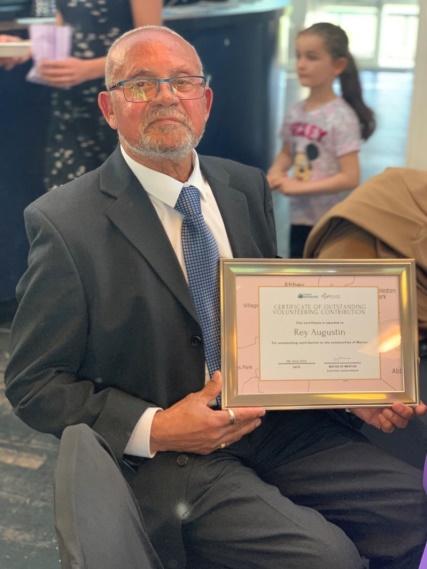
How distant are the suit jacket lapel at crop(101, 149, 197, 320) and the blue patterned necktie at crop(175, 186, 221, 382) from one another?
0.11 feet

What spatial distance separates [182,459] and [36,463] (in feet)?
3.78

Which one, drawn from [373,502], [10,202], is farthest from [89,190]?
[10,202]

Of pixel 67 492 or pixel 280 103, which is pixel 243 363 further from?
pixel 280 103

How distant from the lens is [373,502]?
4.89 ft

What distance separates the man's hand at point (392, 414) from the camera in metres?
1.45

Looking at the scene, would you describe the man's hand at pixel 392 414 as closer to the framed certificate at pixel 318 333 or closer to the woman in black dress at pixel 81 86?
the framed certificate at pixel 318 333

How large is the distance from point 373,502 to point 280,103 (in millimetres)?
2793

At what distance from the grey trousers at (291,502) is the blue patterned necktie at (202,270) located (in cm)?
23

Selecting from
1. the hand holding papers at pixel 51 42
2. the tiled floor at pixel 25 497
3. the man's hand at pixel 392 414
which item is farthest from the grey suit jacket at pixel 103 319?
the hand holding papers at pixel 51 42

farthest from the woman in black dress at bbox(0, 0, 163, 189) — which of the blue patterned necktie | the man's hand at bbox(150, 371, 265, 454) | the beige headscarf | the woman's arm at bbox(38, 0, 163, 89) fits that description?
the man's hand at bbox(150, 371, 265, 454)

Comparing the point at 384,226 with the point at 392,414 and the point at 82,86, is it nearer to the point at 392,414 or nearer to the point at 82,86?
the point at 392,414

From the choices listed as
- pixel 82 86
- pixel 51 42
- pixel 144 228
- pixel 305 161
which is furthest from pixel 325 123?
pixel 144 228

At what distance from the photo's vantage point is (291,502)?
1.41 meters

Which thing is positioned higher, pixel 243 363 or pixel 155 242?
pixel 155 242
